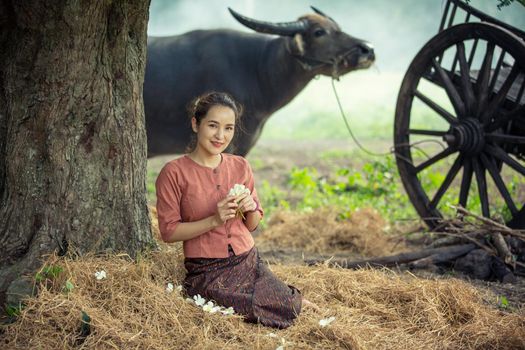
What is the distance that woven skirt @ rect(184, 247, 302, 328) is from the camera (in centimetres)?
327

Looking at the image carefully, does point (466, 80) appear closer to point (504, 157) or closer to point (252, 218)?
point (504, 157)

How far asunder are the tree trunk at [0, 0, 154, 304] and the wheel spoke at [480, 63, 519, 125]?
9.95 ft

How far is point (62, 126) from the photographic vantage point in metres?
3.46

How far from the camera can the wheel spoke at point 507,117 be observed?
16.1ft

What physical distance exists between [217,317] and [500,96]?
3.28 metres

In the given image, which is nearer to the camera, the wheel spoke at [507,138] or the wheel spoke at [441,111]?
the wheel spoke at [507,138]

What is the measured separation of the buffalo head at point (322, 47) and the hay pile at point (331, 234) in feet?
5.75

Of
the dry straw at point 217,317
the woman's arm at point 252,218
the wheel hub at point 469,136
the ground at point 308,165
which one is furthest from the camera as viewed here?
the wheel hub at point 469,136

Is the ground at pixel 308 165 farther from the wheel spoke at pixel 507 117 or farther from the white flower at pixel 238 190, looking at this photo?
the white flower at pixel 238 190

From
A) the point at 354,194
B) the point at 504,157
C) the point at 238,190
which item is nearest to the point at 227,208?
the point at 238,190

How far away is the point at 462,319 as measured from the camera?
3.57 meters

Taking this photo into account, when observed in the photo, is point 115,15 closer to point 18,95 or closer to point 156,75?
point 18,95

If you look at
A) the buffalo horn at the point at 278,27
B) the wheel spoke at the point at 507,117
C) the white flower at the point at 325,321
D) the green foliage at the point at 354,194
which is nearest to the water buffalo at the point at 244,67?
the buffalo horn at the point at 278,27

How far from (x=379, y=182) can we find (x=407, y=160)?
183 cm
